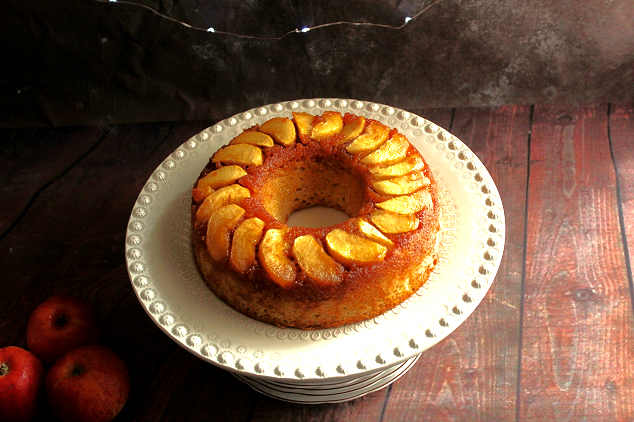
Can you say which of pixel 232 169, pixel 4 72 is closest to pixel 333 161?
pixel 232 169

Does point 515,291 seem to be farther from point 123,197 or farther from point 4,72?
point 4,72

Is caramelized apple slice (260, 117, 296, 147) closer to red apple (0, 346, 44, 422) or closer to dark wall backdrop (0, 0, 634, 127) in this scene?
dark wall backdrop (0, 0, 634, 127)

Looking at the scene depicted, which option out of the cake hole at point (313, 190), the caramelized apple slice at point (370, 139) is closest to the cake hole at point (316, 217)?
the cake hole at point (313, 190)

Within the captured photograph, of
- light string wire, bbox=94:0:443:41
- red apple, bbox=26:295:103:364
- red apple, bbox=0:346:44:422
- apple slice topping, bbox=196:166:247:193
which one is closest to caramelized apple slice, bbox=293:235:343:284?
apple slice topping, bbox=196:166:247:193

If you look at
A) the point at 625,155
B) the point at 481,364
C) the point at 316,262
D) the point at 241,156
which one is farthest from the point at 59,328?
the point at 625,155

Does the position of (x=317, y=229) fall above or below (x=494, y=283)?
above

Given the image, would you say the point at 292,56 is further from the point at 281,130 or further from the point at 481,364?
the point at 481,364

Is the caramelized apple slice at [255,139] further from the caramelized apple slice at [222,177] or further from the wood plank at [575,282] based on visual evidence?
the wood plank at [575,282]
